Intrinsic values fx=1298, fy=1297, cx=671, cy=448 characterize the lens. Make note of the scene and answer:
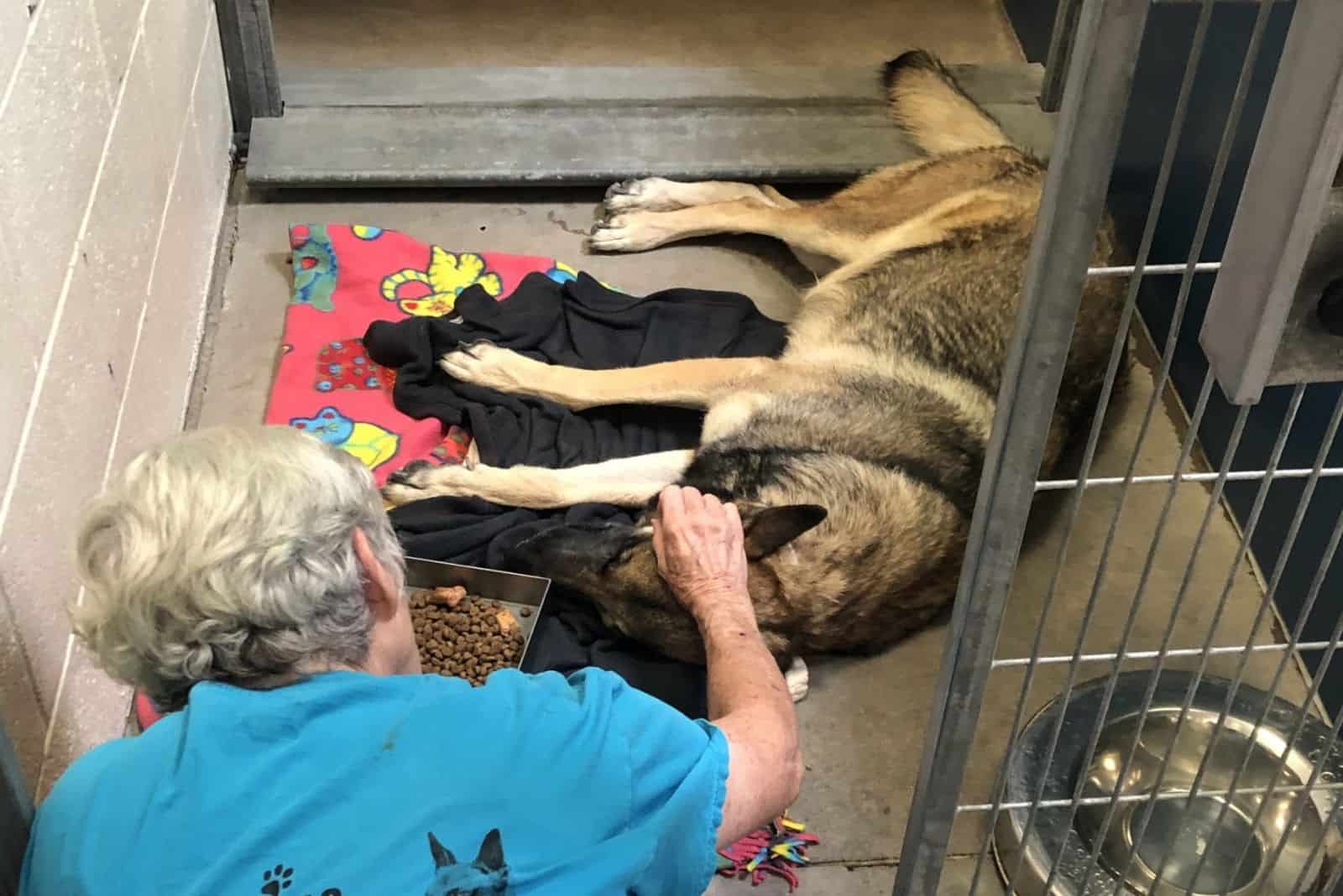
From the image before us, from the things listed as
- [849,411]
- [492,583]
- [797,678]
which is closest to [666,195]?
[849,411]

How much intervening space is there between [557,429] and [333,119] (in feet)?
3.91

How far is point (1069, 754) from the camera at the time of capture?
2055mm

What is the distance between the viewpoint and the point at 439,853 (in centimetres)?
122

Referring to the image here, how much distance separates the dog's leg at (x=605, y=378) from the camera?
2703 mm

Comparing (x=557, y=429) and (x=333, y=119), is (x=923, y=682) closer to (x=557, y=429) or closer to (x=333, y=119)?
(x=557, y=429)

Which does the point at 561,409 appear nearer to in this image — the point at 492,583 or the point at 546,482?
the point at 546,482

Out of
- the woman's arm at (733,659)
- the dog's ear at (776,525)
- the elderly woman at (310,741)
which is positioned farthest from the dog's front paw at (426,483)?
the elderly woman at (310,741)

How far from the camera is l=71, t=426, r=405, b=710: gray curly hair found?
1294mm

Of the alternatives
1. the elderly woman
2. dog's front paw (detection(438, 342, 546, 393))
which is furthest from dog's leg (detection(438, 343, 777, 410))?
the elderly woman

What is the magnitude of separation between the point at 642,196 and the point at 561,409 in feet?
2.54

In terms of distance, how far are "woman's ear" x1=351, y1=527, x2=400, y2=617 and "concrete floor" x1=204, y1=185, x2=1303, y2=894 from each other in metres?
0.94

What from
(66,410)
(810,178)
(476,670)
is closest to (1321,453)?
(476,670)

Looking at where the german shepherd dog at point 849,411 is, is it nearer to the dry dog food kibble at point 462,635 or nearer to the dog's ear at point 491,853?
the dry dog food kibble at point 462,635

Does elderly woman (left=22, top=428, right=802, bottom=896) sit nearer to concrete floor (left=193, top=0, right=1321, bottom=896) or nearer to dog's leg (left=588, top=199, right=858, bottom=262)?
concrete floor (left=193, top=0, right=1321, bottom=896)
